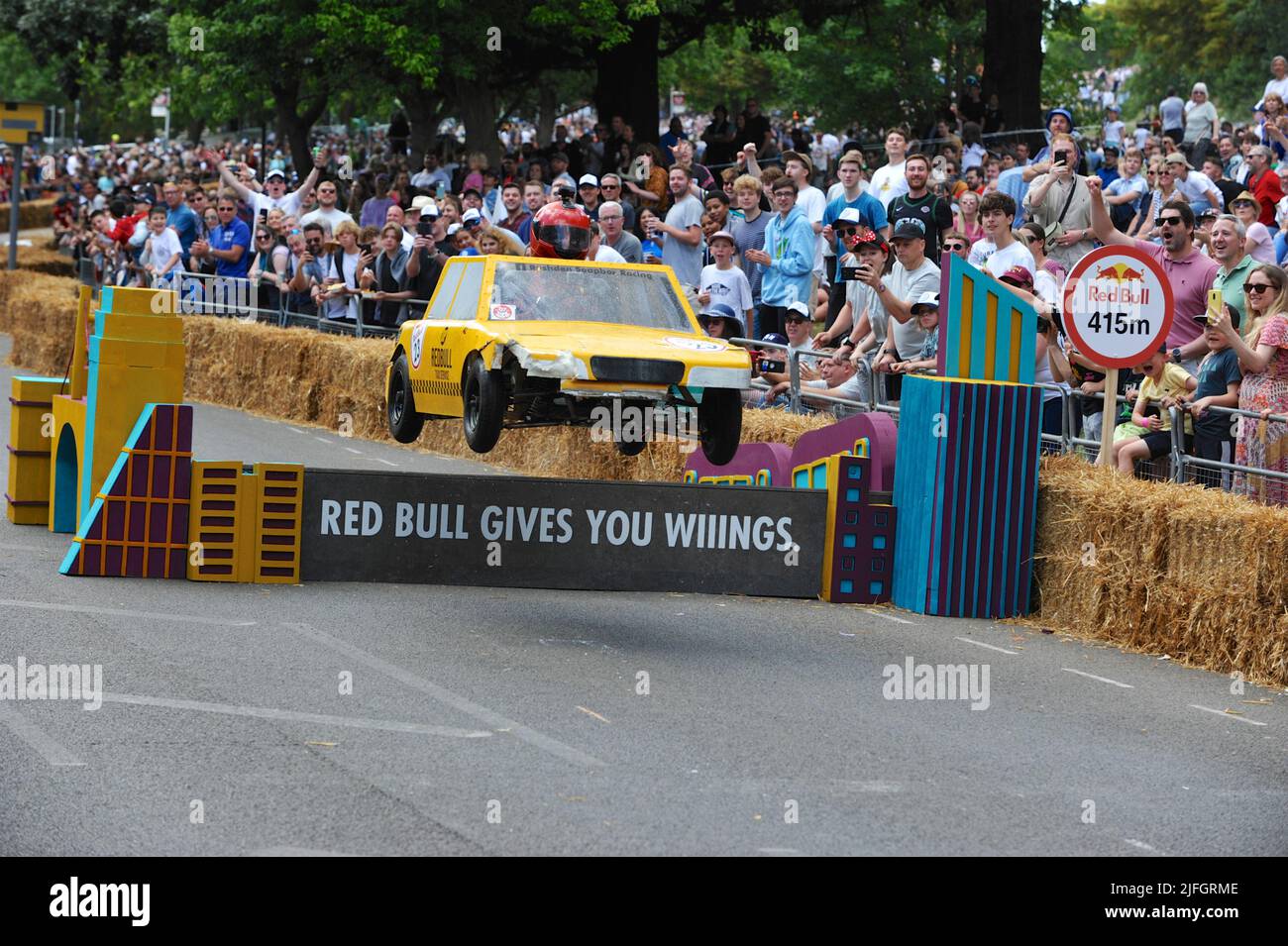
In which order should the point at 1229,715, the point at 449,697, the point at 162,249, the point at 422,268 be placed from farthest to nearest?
1. the point at 162,249
2. the point at 422,268
3. the point at 1229,715
4. the point at 449,697

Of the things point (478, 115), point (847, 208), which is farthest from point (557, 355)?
point (478, 115)

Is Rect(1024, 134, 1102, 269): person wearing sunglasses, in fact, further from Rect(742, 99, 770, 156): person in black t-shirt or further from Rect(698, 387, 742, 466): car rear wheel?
Rect(742, 99, 770, 156): person in black t-shirt

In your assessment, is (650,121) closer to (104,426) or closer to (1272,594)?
(104,426)

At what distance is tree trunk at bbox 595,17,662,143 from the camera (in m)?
37.6

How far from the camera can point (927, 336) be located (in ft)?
48.0

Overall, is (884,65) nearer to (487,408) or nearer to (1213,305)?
(1213,305)

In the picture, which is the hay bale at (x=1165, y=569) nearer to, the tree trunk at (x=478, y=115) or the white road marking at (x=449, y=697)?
the white road marking at (x=449, y=697)

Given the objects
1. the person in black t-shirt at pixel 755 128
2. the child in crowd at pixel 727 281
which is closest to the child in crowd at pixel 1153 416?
the child in crowd at pixel 727 281

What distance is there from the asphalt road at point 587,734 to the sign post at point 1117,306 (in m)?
1.95

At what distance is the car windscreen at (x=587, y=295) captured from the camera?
1220 cm

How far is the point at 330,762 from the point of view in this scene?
322 inches

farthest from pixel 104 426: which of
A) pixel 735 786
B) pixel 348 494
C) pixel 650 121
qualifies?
pixel 650 121

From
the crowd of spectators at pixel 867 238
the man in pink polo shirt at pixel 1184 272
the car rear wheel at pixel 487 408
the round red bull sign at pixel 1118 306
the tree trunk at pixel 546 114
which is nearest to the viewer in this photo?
the car rear wheel at pixel 487 408

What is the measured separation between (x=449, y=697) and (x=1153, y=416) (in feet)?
20.3
